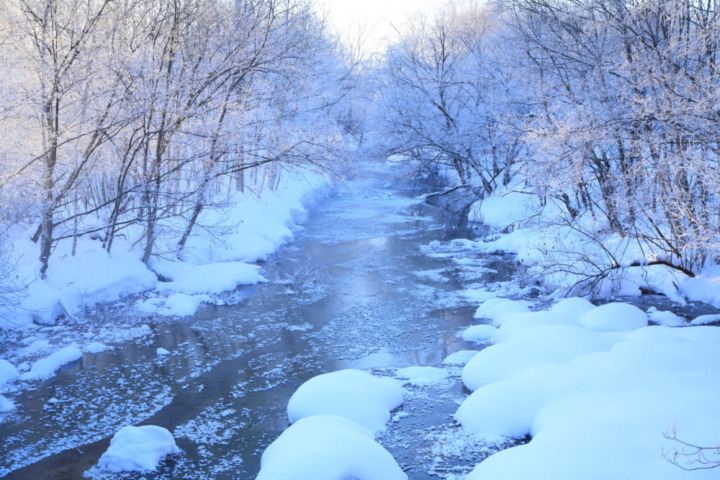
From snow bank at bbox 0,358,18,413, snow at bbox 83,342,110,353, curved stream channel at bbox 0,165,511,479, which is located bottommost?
curved stream channel at bbox 0,165,511,479

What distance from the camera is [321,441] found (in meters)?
5.28

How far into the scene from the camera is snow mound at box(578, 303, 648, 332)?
8727 mm

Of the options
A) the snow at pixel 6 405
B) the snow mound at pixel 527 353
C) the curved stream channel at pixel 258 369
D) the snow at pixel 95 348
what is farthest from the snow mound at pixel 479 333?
the snow at pixel 6 405

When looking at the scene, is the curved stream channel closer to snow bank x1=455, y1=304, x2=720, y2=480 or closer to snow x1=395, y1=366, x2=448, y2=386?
snow x1=395, y1=366, x2=448, y2=386

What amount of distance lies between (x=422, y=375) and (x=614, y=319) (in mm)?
3186

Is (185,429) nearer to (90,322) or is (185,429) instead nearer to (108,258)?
(90,322)

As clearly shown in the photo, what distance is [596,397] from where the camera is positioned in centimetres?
607

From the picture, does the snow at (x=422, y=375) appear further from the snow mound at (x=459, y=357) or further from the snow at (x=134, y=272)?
the snow at (x=134, y=272)

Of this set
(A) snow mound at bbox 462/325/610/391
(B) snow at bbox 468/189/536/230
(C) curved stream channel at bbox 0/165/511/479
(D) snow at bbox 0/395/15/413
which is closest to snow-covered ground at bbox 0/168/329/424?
(D) snow at bbox 0/395/15/413

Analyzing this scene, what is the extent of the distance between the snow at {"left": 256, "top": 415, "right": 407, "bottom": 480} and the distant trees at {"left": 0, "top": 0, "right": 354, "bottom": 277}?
672cm

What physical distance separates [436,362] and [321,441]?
133 inches

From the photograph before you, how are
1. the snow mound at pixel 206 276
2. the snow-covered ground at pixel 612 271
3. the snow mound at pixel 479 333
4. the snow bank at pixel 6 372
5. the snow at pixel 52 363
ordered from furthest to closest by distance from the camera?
the snow mound at pixel 206 276, the snow-covered ground at pixel 612 271, the snow mound at pixel 479 333, the snow at pixel 52 363, the snow bank at pixel 6 372

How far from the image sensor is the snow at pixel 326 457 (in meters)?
4.94

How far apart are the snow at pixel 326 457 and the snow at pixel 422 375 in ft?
6.85
